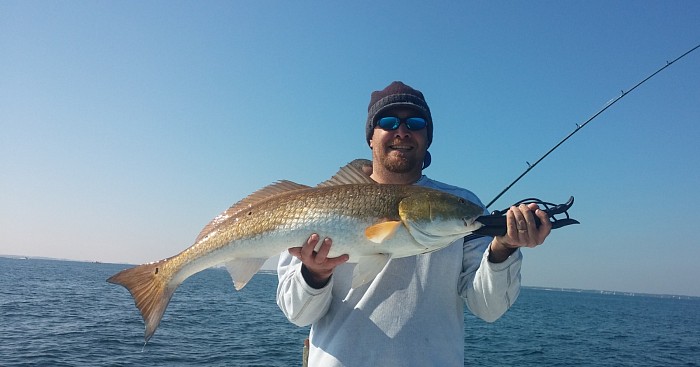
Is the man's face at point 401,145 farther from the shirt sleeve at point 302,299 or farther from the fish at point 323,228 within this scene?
the shirt sleeve at point 302,299

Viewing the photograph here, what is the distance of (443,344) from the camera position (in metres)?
3.26

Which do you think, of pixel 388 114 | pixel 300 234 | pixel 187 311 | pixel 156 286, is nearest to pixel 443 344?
pixel 300 234

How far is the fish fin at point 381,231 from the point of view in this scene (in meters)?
3.19

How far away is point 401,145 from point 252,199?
1.43m

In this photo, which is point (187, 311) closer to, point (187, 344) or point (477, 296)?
point (187, 344)

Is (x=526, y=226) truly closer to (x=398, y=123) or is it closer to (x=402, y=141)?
(x=402, y=141)

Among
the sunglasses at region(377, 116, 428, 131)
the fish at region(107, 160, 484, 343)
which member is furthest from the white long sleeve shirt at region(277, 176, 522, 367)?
the sunglasses at region(377, 116, 428, 131)

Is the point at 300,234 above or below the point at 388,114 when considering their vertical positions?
below

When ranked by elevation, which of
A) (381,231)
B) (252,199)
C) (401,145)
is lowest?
(381,231)

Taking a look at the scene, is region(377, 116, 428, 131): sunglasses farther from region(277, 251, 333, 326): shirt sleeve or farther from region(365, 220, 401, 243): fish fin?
region(277, 251, 333, 326): shirt sleeve

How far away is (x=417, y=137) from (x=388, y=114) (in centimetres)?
37

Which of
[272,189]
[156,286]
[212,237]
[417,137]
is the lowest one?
[156,286]

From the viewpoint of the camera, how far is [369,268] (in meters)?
3.23

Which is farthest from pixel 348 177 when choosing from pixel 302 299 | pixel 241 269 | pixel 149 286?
pixel 149 286
